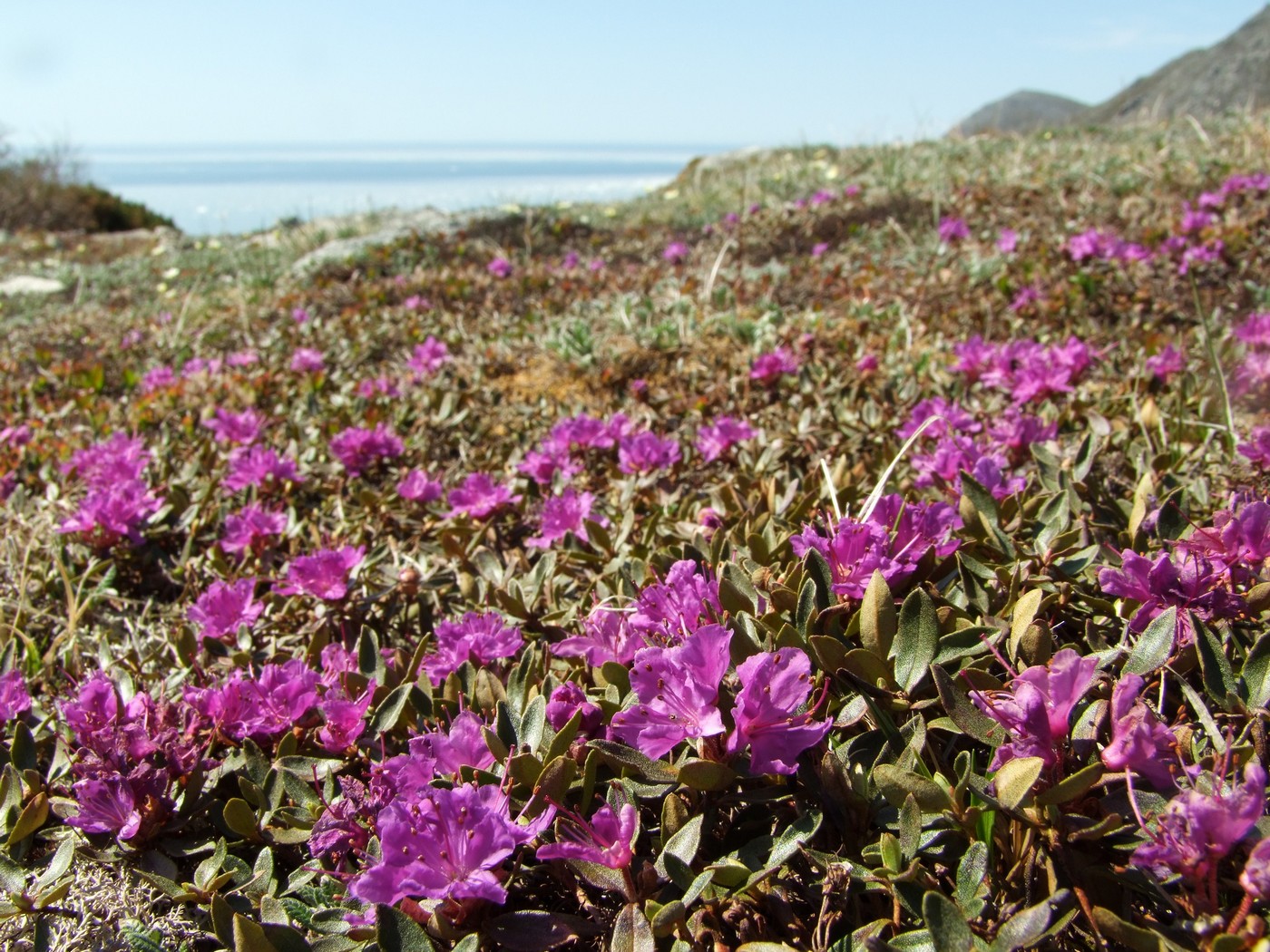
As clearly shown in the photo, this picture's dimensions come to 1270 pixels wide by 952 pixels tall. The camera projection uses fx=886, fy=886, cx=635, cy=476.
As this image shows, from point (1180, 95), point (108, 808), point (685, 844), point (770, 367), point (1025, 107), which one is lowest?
point (108, 808)

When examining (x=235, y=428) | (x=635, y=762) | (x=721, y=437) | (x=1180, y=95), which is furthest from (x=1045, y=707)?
(x=1180, y=95)

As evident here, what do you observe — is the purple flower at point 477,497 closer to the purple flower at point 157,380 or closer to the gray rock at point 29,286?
the purple flower at point 157,380

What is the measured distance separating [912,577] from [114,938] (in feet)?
4.84

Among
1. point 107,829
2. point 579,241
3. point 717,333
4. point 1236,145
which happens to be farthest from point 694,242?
point 107,829

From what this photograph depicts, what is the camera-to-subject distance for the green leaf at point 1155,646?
129 cm

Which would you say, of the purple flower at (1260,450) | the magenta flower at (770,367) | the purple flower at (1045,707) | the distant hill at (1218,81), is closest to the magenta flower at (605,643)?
the purple flower at (1045,707)

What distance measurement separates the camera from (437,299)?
560 cm

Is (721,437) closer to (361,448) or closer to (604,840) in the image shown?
(361,448)

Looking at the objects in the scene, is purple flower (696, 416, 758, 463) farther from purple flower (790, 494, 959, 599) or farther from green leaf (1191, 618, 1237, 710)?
green leaf (1191, 618, 1237, 710)

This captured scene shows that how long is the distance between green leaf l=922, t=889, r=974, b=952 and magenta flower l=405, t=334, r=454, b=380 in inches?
133

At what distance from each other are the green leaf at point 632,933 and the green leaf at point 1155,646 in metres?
0.78

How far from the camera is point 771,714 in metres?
1.26

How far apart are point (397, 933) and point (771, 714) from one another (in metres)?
0.58

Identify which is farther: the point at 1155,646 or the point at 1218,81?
the point at 1218,81
